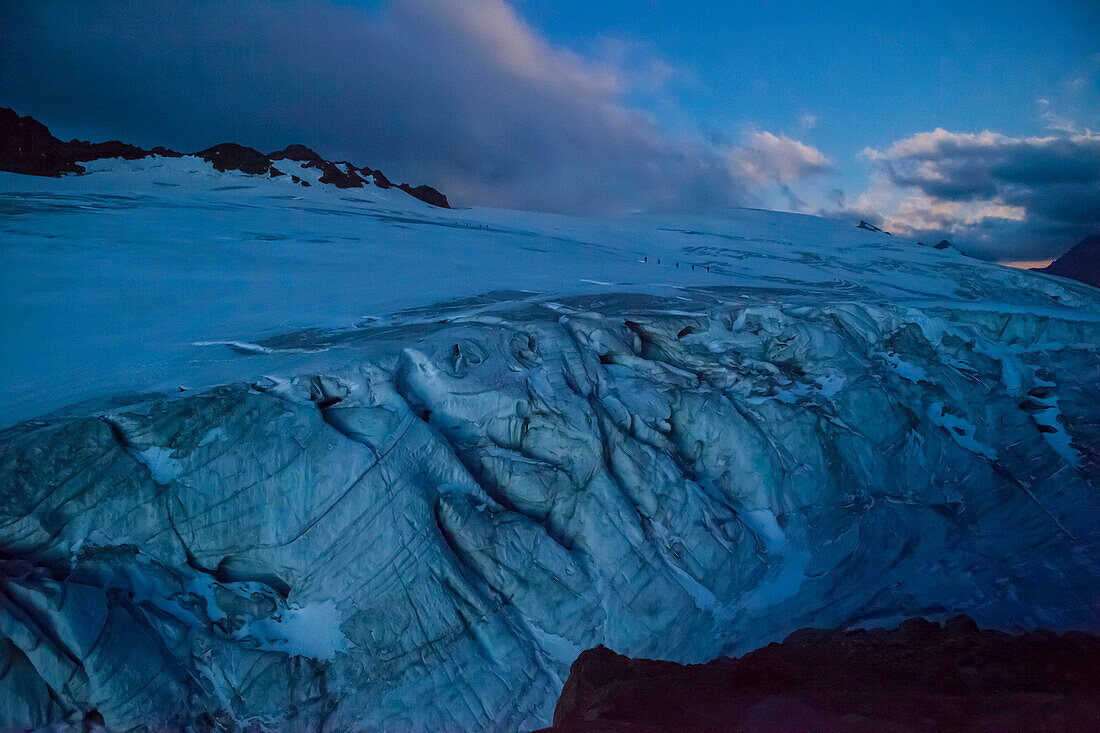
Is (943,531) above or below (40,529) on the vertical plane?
below

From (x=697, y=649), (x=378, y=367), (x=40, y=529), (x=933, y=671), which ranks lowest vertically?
(x=697, y=649)

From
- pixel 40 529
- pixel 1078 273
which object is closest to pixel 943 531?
pixel 40 529

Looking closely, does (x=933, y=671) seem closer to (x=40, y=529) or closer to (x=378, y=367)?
(x=378, y=367)

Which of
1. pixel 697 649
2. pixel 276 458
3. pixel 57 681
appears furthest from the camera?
pixel 697 649

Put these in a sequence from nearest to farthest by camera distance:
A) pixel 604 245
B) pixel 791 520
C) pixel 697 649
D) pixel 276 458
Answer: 1. pixel 276 458
2. pixel 697 649
3. pixel 791 520
4. pixel 604 245

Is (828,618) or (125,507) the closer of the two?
(125,507)

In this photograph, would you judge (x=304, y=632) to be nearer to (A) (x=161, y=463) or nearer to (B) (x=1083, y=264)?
(A) (x=161, y=463)
